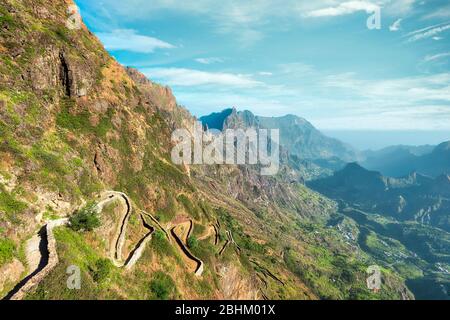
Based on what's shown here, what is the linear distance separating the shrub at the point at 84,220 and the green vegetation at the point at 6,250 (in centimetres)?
1092

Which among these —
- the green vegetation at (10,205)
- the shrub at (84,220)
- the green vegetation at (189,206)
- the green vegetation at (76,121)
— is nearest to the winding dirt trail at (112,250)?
the shrub at (84,220)

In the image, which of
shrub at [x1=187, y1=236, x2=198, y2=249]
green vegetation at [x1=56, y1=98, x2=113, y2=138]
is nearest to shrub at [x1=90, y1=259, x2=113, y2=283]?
green vegetation at [x1=56, y1=98, x2=113, y2=138]

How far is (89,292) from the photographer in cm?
3934

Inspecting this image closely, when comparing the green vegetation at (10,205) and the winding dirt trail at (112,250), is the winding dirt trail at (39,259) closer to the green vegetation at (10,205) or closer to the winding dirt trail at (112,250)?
the winding dirt trail at (112,250)

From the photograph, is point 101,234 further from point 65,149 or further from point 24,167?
point 65,149

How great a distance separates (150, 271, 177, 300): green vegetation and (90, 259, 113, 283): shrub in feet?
37.4

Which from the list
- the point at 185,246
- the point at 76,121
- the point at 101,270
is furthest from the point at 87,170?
the point at 185,246

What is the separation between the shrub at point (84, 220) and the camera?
155 feet

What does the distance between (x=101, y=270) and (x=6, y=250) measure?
42.0 feet

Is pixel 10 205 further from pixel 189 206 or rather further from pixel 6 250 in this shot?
pixel 189 206

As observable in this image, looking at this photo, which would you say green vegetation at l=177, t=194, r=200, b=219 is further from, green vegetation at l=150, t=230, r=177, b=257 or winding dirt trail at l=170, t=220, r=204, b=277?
green vegetation at l=150, t=230, r=177, b=257

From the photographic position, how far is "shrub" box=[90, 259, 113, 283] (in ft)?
140

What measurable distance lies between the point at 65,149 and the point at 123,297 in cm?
3341

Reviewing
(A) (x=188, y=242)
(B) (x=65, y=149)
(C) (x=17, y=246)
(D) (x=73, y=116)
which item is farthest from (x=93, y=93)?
(C) (x=17, y=246)
